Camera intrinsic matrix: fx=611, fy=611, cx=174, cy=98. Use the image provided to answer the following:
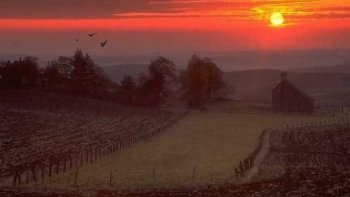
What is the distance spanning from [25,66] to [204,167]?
53.6m

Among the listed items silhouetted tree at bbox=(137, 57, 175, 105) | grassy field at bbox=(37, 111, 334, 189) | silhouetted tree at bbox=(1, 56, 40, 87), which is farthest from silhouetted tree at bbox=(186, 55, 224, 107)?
silhouetted tree at bbox=(1, 56, 40, 87)

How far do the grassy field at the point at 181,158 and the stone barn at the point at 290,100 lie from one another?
10169 mm

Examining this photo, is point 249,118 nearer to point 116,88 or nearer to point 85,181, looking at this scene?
point 116,88

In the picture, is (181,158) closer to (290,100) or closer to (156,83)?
(290,100)

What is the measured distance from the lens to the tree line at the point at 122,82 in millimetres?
92938

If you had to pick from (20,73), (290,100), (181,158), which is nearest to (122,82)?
(20,73)

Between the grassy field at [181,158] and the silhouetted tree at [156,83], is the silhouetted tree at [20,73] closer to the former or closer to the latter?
the silhouetted tree at [156,83]

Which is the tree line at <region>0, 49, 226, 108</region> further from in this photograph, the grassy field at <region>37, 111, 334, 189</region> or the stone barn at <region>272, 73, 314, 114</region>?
the grassy field at <region>37, 111, 334, 189</region>

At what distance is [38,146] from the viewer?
53.4 meters

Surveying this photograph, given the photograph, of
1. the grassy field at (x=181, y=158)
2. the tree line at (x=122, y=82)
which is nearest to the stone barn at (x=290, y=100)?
the grassy field at (x=181, y=158)

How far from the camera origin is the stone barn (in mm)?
88812

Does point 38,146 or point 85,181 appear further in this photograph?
point 38,146

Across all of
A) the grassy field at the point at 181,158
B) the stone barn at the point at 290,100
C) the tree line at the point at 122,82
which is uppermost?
the tree line at the point at 122,82

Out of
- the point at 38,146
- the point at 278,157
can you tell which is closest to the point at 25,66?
the point at 38,146
